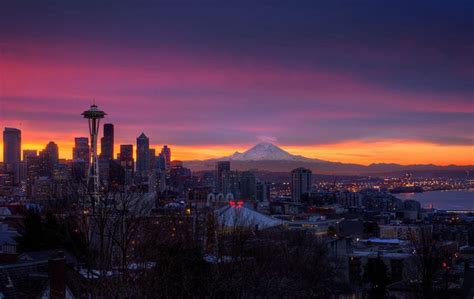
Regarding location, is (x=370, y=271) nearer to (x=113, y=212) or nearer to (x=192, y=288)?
(x=192, y=288)

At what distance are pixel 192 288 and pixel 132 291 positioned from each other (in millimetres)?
5359

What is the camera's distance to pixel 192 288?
17219 mm

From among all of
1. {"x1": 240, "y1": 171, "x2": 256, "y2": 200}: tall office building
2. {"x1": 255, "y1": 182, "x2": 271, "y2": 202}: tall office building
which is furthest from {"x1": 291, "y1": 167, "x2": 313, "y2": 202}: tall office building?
{"x1": 240, "y1": 171, "x2": 256, "y2": 200}: tall office building

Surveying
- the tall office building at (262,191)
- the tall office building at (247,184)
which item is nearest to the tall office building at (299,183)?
the tall office building at (262,191)

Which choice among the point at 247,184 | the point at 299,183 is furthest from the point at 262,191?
the point at 299,183

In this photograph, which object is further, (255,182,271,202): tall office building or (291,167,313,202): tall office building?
(291,167,313,202): tall office building

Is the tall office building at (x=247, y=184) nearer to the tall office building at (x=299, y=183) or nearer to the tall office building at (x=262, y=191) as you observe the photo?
the tall office building at (x=262, y=191)

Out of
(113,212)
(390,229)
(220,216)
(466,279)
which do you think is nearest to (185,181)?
(390,229)

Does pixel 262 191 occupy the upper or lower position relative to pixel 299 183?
lower

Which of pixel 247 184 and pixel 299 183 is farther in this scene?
pixel 299 183

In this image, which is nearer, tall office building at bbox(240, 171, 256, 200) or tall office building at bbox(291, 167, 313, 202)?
tall office building at bbox(240, 171, 256, 200)

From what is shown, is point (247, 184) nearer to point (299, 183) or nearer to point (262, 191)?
point (262, 191)

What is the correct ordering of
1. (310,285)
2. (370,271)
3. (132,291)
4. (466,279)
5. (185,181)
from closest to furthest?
(132,291)
(310,285)
(466,279)
(370,271)
(185,181)

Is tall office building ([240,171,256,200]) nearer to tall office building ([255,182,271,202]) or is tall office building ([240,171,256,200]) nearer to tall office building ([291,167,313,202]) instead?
tall office building ([255,182,271,202])
